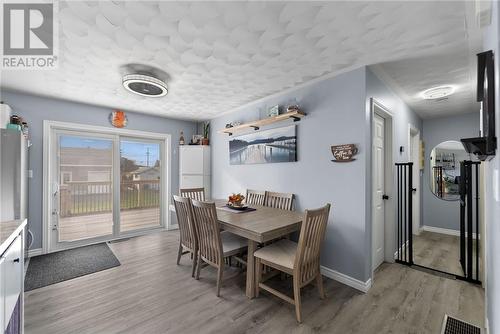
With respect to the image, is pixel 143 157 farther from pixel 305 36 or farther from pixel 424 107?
pixel 424 107

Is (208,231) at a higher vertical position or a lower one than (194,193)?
lower

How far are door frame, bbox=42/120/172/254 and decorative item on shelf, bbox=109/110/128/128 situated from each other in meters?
0.10

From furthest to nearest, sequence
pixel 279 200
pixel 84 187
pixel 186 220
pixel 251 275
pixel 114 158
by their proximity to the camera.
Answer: pixel 114 158 → pixel 84 187 → pixel 279 200 → pixel 186 220 → pixel 251 275

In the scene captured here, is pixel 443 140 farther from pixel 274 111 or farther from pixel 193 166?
pixel 193 166

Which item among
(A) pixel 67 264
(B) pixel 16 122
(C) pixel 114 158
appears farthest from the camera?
(C) pixel 114 158

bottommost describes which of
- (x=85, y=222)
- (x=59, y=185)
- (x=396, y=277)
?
(x=396, y=277)

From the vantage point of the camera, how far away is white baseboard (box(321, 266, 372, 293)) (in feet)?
7.54

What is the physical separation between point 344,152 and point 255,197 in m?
1.62

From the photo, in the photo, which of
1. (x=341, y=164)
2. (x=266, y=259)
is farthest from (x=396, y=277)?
(x=266, y=259)

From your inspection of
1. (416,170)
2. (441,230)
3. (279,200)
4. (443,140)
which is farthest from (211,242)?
(443,140)

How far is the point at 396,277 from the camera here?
2.58m

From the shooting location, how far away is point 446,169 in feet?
14.3

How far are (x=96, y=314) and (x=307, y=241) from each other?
2045 mm

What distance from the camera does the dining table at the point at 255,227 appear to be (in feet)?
6.45
